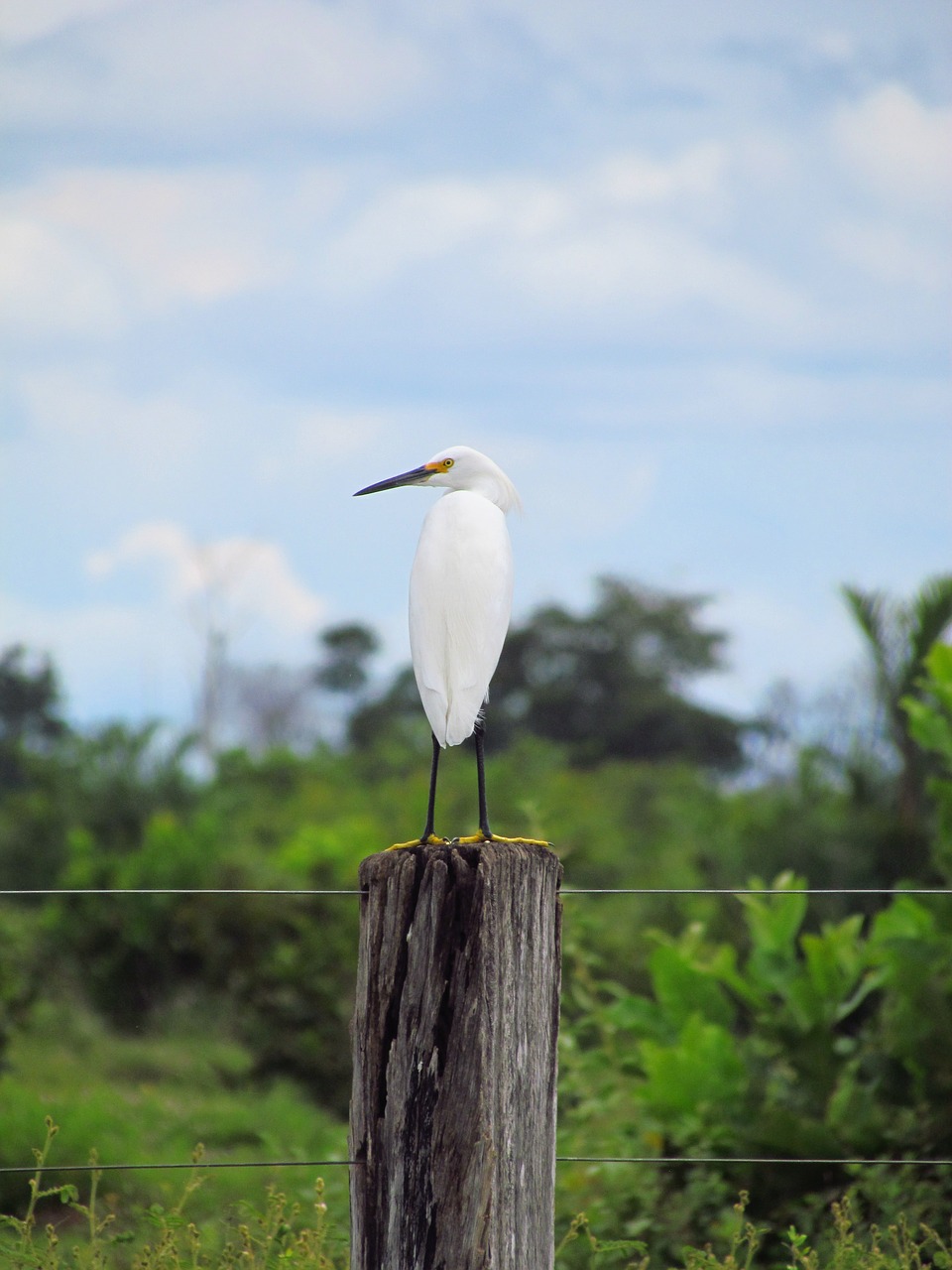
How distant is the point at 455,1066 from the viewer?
2129 millimetres

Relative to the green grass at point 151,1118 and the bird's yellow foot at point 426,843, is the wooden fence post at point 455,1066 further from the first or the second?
the green grass at point 151,1118

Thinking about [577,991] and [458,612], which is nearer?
[458,612]

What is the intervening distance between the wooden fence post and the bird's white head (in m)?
1.13

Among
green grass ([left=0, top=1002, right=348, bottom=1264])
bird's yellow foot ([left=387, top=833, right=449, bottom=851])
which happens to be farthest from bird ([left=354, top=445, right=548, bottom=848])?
green grass ([left=0, top=1002, right=348, bottom=1264])

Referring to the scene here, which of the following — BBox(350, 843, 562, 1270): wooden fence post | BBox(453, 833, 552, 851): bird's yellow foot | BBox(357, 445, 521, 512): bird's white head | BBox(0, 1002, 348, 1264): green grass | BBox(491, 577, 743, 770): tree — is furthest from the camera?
BBox(491, 577, 743, 770): tree

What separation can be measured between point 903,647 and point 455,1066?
4737 millimetres

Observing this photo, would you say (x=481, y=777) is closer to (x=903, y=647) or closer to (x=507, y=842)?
(x=507, y=842)

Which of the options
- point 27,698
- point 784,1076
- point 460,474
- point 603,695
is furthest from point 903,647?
point 603,695

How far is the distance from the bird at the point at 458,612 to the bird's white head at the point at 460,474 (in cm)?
18

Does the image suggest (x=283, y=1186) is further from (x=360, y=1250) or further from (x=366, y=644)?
(x=366, y=644)

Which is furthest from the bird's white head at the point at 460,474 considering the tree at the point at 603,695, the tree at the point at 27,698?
the tree at the point at 603,695

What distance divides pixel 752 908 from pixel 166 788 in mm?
9524

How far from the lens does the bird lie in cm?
275

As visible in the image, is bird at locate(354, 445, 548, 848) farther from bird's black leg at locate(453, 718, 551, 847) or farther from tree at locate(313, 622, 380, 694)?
tree at locate(313, 622, 380, 694)
